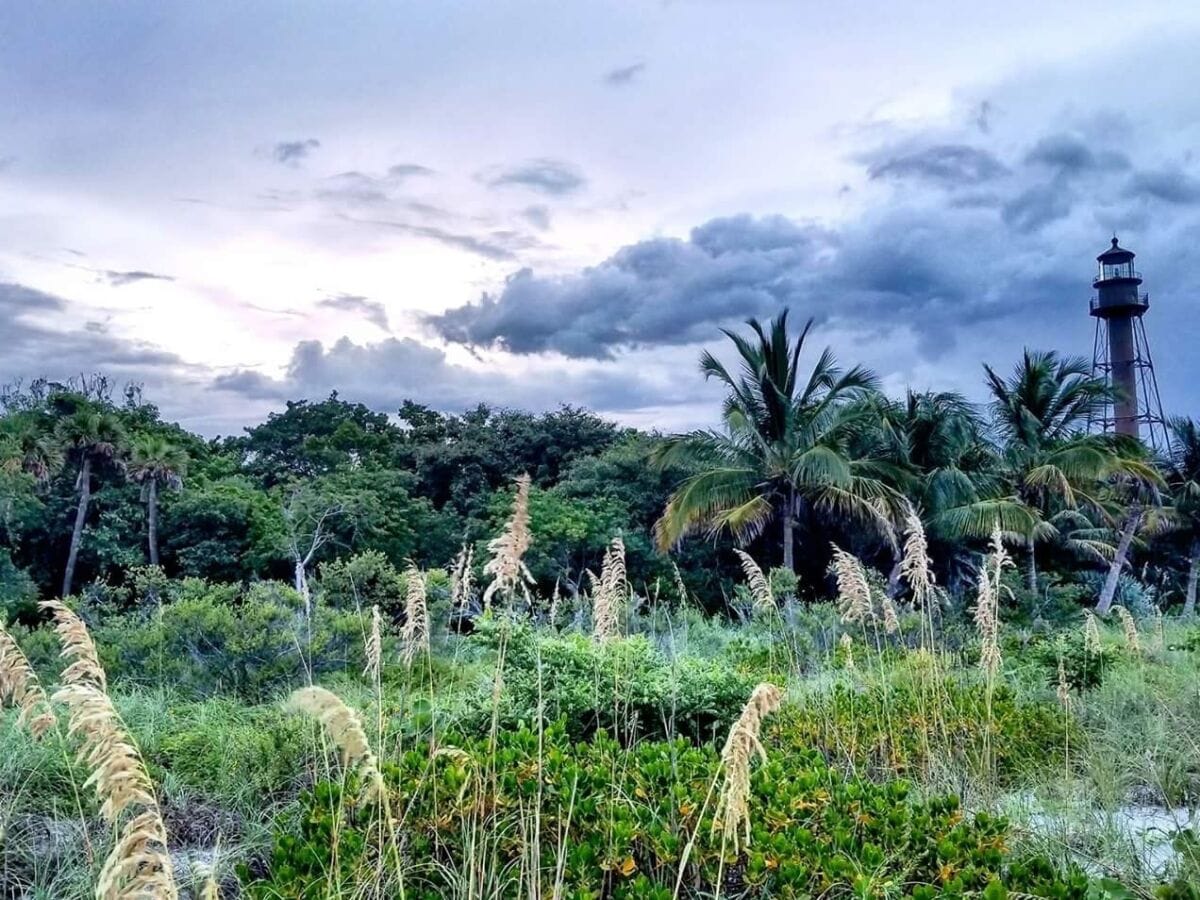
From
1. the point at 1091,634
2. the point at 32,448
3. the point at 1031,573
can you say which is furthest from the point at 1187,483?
the point at 32,448

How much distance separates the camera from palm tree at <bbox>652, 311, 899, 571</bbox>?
1908cm

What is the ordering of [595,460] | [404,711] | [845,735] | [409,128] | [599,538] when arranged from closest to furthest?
[404,711] < [845,735] < [409,128] < [599,538] < [595,460]

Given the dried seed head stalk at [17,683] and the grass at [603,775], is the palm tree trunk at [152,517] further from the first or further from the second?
the dried seed head stalk at [17,683]

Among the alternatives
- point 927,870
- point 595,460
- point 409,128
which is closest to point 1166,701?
point 927,870

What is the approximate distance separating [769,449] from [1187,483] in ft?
43.1

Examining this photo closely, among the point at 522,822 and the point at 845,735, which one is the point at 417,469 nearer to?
the point at 845,735

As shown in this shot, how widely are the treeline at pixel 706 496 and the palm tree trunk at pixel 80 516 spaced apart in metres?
0.07

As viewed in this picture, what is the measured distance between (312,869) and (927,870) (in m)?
1.95

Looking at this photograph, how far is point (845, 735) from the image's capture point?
4.85 meters

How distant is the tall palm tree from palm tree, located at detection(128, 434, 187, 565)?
17438 millimetres

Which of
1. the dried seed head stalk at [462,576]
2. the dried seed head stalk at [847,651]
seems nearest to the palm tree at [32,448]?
the dried seed head stalk at [847,651]

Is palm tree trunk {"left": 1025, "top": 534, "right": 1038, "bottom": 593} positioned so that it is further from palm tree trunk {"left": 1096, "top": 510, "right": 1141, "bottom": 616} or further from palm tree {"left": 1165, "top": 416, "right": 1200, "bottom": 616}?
palm tree {"left": 1165, "top": 416, "right": 1200, "bottom": 616}

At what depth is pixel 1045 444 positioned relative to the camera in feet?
70.9

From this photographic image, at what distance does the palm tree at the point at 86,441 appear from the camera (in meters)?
21.6
